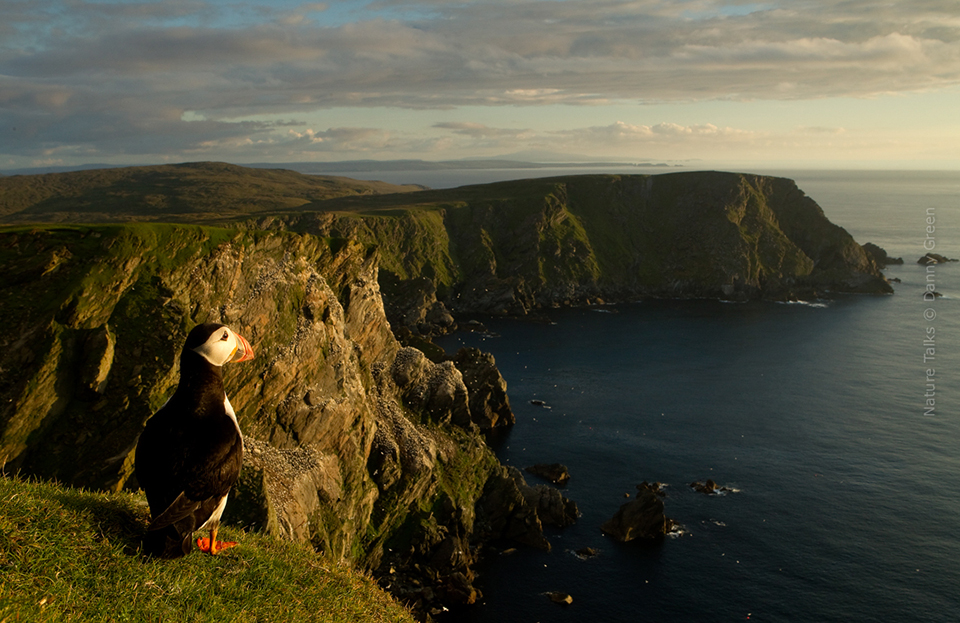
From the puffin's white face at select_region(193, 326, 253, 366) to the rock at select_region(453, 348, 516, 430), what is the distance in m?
92.8

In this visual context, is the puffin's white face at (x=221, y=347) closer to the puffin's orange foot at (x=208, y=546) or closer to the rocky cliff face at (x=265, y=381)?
the puffin's orange foot at (x=208, y=546)

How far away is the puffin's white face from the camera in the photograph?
1197 cm

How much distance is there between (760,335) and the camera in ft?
551

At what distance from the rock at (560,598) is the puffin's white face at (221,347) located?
58532mm

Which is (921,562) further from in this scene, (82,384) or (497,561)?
(82,384)

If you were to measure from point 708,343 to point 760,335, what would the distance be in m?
18.1

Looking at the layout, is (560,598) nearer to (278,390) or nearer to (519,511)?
(519,511)

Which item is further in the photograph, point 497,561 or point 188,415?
point 497,561

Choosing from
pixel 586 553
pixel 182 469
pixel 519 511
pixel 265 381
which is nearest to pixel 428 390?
pixel 519 511

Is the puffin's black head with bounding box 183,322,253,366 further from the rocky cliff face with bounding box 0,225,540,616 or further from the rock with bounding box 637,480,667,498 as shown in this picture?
the rock with bounding box 637,480,667,498

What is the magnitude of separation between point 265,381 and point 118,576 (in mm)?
48171

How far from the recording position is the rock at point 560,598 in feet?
203

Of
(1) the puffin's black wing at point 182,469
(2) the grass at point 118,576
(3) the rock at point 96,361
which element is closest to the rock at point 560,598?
(3) the rock at point 96,361

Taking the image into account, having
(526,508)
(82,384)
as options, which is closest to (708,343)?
(526,508)
